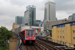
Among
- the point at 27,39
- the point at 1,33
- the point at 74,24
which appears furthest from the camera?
the point at 1,33

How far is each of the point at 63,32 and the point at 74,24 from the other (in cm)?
502

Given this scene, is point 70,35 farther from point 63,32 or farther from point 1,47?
point 1,47

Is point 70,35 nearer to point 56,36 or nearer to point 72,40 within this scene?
point 72,40

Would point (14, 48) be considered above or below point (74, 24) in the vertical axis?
below

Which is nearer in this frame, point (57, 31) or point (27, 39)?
point (27, 39)

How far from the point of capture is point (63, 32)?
28.1 metres

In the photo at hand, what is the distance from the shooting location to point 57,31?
107 ft

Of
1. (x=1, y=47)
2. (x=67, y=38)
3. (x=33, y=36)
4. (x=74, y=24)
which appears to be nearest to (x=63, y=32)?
(x=67, y=38)

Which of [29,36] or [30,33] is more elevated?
[30,33]

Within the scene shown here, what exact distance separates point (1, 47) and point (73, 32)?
30.1 m

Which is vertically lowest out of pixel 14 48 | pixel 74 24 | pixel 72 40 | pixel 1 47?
pixel 1 47

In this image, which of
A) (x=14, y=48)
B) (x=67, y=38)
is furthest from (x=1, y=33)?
(x=67, y=38)

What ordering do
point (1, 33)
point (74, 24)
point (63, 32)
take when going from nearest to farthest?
point (74, 24)
point (63, 32)
point (1, 33)

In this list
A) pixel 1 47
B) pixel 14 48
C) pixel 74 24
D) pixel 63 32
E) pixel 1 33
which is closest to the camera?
pixel 14 48
